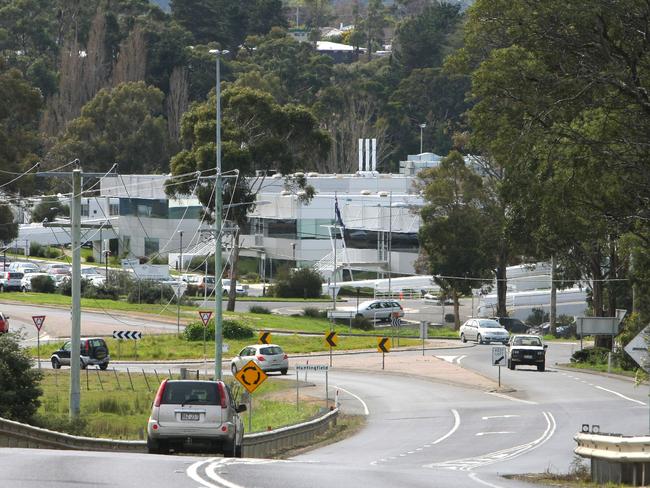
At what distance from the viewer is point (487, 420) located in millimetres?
37688

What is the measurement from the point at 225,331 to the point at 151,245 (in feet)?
148

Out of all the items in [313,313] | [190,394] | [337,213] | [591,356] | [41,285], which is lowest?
[591,356]

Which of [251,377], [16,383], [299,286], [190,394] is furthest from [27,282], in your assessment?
[190,394]

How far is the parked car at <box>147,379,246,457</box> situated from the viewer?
22094 millimetres

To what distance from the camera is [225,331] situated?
219 ft

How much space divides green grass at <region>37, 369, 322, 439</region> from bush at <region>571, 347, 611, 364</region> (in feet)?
49.4

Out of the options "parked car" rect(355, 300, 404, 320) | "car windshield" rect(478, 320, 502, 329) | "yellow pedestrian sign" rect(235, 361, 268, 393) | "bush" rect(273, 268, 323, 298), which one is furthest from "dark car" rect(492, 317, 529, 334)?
"yellow pedestrian sign" rect(235, 361, 268, 393)

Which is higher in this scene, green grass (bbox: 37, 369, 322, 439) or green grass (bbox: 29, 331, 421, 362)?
green grass (bbox: 29, 331, 421, 362)

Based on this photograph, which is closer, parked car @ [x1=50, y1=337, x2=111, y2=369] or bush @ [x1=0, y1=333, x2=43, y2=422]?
bush @ [x1=0, y1=333, x2=43, y2=422]

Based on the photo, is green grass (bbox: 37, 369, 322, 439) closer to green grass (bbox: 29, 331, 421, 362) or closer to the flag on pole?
green grass (bbox: 29, 331, 421, 362)

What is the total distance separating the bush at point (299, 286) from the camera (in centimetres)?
9688

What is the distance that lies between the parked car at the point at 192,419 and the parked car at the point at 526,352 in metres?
33.4

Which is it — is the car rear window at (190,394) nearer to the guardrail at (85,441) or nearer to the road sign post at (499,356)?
the guardrail at (85,441)

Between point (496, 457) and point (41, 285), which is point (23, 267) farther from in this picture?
point (496, 457)
